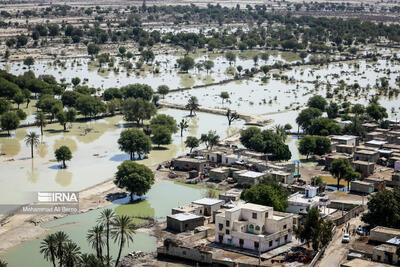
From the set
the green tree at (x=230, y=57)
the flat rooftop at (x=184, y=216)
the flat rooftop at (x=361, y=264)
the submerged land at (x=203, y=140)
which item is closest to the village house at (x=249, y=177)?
the submerged land at (x=203, y=140)

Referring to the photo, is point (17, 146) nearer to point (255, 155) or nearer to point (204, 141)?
point (204, 141)

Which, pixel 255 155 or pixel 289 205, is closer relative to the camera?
pixel 289 205

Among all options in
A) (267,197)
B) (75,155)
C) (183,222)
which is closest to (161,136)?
(75,155)

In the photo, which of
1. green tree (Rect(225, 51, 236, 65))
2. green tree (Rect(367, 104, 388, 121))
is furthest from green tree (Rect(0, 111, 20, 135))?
green tree (Rect(225, 51, 236, 65))

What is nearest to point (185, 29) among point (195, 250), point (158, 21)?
point (158, 21)

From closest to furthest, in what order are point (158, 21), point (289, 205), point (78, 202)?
point (289, 205) < point (78, 202) < point (158, 21)

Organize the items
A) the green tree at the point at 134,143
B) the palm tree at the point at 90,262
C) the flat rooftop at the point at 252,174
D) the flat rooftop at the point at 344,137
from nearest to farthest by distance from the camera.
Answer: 1. the palm tree at the point at 90,262
2. the flat rooftop at the point at 252,174
3. the green tree at the point at 134,143
4. the flat rooftop at the point at 344,137

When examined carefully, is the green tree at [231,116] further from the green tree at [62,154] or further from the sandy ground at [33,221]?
the sandy ground at [33,221]
